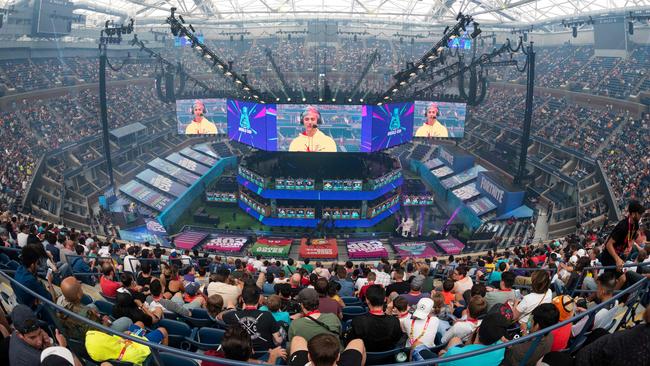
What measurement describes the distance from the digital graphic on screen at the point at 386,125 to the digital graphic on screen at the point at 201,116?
14.7m

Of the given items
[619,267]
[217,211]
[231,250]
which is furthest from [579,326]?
[217,211]

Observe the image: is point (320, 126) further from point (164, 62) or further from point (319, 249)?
point (164, 62)

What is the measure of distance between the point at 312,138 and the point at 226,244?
30.9 ft

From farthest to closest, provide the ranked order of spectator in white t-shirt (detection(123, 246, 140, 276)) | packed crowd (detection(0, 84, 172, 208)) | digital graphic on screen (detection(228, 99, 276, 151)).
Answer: digital graphic on screen (detection(228, 99, 276, 151)) → packed crowd (detection(0, 84, 172, 208)) → spectator in white t-shirt (detection(123, 246, 140, 276))

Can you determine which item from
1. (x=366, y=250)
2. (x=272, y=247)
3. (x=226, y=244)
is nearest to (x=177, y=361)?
(x=272, y=247)

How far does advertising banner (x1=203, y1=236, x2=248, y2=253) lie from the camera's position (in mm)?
26812

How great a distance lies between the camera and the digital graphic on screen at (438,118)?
3722 cm

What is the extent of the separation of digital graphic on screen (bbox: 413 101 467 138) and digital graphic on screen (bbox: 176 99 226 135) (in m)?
17.3

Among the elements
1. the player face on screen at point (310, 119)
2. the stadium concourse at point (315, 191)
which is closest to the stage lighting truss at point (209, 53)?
the stadium concourse at point (315, 191)

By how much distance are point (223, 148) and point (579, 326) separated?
45384 millimetres

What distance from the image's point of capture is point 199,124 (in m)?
38.4

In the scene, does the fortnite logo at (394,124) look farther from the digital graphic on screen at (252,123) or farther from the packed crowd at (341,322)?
the packed crowd at (341,322)

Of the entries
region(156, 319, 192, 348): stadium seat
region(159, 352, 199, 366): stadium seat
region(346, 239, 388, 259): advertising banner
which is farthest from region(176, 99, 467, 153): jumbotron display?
region(159, 352, 199, 366): stadium seat

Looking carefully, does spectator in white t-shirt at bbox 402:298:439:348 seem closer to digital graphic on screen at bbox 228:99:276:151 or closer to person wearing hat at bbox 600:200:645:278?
person wearing hat at bbox 600:200:645:278
